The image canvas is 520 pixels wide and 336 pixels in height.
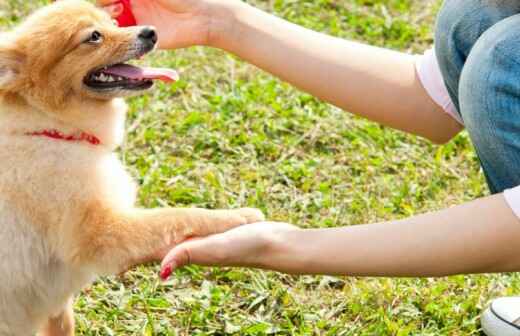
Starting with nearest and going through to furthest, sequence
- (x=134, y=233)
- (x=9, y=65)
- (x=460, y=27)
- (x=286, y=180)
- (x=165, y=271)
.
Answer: (x=165, y=271), (x=134, y=233), (x=9, y=65), (x=460, y=27), (x=286, y=180)

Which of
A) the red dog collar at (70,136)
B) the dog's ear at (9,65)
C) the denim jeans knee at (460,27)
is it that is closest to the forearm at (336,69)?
the denim jeans knee at (460,27)

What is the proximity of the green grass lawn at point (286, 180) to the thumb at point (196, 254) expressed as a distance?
2.06 ft

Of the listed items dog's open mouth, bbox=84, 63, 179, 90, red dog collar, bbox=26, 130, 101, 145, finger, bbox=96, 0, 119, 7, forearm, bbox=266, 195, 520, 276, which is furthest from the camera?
finger, bbox=96, 0, 119, 7

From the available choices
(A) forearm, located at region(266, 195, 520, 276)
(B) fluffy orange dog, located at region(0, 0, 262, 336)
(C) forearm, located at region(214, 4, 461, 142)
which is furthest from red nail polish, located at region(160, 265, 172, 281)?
→ (C) forearm, located at region(214, 4, 461, 142)

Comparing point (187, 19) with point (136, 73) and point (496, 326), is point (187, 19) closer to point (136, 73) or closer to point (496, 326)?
point (136, 73)

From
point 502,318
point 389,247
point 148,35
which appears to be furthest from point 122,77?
point 502,318

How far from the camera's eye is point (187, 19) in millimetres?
2824

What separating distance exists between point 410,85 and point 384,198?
0.79m

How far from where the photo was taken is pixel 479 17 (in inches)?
102

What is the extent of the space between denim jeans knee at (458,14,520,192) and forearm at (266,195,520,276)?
0.61ft

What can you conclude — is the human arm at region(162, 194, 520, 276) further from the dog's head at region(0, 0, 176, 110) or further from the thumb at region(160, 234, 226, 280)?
the dog's head at region(0, 0, 176, 110)

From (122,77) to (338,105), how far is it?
74 cm

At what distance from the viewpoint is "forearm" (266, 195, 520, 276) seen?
2.20 meters

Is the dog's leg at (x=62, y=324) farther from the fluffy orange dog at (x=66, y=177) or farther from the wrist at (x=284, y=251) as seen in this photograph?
the wrist at (x=284, y=251)
